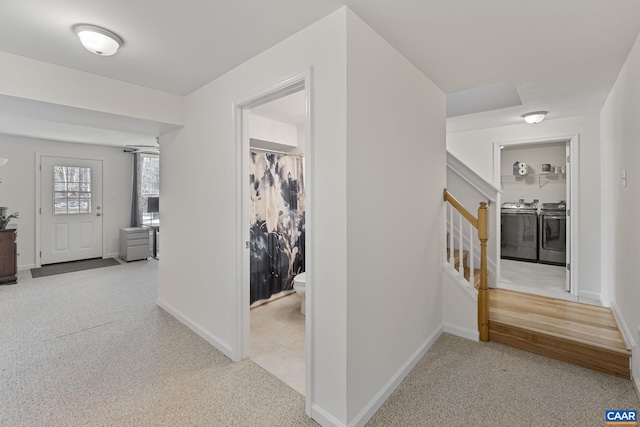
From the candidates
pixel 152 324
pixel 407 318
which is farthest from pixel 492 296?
pixel 152 324

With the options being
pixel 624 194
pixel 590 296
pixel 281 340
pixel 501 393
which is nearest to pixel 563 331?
pixel 501 393

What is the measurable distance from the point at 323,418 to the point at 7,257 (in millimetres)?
5316

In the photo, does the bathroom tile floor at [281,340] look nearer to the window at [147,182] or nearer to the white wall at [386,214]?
the white wall at [386,214]

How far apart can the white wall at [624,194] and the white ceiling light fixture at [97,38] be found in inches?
128

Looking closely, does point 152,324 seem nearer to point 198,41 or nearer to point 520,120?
point 198,41

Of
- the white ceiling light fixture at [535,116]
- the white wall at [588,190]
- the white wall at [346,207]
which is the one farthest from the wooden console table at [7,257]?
the white wall at [588,190]

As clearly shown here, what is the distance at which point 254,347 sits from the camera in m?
2.64

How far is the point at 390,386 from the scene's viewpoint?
201 centimetres

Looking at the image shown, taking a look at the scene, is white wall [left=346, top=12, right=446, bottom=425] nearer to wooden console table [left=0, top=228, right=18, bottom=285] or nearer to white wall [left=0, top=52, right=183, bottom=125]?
white wall [left=0, top=52, right=183, bottom=125]

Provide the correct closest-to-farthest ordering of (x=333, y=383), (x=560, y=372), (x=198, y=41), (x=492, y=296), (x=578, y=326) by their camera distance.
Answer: (x=333, y=383), (x=198, y=41), (x=560, y=372), (x=578, y=326), (x=492, y=296)

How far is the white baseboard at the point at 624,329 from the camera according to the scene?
84.4 inches

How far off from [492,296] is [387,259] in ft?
6.69

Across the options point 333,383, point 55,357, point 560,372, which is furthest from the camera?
point 55,357

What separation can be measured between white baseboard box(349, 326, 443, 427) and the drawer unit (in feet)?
18.2
